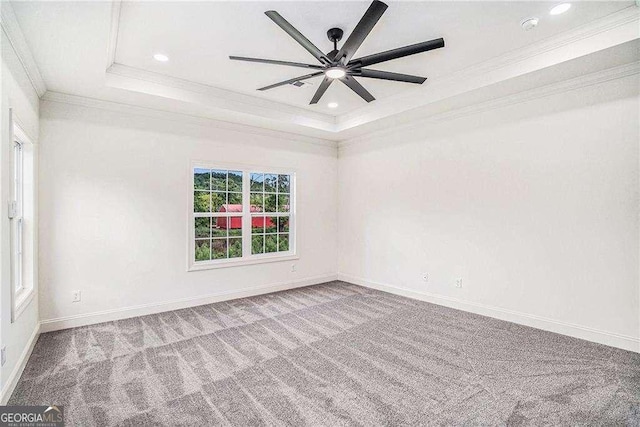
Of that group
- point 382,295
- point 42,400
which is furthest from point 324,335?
point 42,400

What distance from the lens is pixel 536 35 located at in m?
3.03

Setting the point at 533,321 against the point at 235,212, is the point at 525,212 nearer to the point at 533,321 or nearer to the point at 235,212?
the point at 533,321

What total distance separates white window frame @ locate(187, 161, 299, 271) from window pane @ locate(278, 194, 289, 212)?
2.3 inches

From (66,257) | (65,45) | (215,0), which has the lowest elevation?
(66,257)

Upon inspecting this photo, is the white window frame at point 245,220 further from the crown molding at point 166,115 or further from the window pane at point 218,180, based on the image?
the crown molding at point 166,115

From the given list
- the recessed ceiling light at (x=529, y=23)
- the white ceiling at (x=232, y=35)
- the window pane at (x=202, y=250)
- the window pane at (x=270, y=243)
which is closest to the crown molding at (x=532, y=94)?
the white ceiling at (x=232, y=35)

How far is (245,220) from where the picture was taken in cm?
530

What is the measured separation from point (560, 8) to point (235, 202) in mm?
4456

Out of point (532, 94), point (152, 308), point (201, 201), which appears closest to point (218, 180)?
point (201, 201)

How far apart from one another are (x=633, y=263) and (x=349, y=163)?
4.19 meters

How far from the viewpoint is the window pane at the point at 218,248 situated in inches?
197

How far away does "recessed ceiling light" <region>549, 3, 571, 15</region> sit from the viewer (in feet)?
8.47

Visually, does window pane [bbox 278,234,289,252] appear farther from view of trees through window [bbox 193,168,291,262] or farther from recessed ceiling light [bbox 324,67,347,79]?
recessed ceiling light [bbox 324,67,347,79]

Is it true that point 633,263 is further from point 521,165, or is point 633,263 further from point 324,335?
point 324,335
